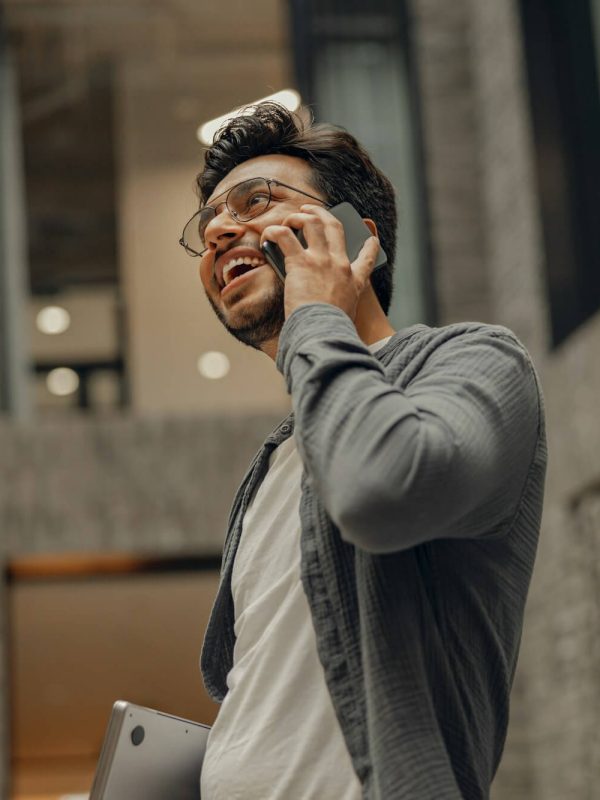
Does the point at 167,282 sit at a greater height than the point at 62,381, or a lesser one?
greater

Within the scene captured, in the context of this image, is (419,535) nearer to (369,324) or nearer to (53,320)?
(369,324)

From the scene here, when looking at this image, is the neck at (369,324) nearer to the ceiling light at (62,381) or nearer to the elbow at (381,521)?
the elbow at (381,521)

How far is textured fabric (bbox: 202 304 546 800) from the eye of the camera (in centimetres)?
124

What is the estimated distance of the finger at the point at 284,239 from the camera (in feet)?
4.94

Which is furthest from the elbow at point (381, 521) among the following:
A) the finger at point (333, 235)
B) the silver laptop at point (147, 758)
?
the silver laptop at point (147, 758)

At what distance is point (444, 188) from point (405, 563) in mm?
6899

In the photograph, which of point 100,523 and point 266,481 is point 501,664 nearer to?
point 266,481

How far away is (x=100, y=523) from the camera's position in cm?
769

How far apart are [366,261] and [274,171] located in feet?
1.02

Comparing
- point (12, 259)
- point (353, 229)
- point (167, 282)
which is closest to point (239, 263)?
point (353, 229)

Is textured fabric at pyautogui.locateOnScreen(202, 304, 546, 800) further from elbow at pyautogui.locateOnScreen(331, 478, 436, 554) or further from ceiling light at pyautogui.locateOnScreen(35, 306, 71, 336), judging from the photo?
ceiling light at pyautogui.locateOnScreen(35, 306, 71, 336)

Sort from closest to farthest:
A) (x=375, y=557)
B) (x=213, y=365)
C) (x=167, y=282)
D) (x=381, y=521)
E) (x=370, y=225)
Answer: (x=381, y=521) < (x=375, y=557) < (x=370, y=225) < (x=213, y=365) < (x=167, y=282)

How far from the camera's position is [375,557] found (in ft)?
4.36

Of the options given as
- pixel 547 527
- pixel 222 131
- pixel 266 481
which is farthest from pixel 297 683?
pixel 547 527
